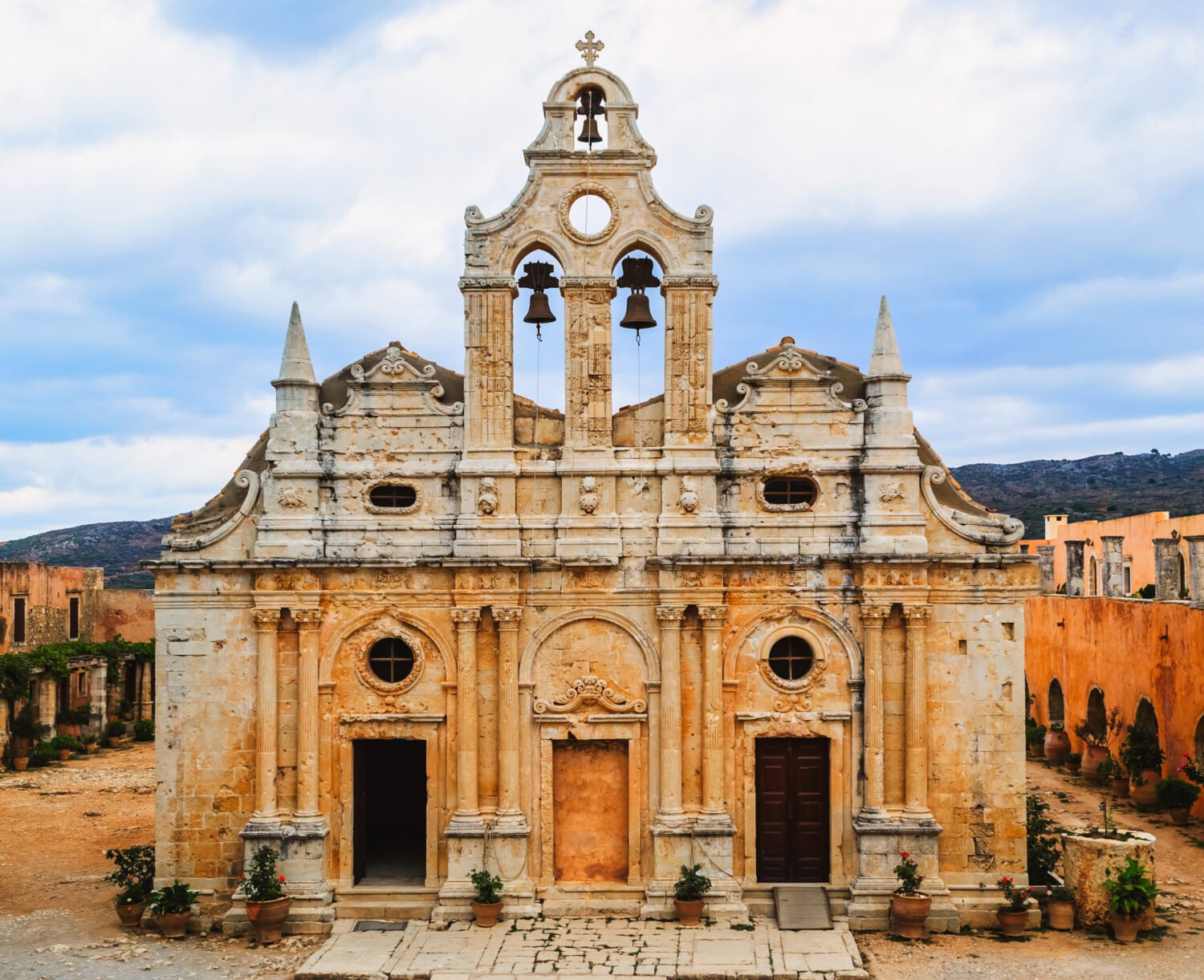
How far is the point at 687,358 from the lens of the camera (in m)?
17.8

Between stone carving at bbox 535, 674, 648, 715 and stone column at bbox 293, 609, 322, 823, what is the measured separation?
3.43m

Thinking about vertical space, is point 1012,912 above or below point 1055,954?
above

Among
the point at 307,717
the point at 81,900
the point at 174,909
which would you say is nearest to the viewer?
the point at 174,909

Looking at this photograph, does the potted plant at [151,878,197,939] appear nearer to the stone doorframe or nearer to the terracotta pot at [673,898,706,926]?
the stone doorframe

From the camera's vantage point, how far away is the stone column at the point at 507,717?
1720cm

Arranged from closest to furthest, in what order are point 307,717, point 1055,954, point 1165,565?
point 1055,954, point 307,717, point 1165,565

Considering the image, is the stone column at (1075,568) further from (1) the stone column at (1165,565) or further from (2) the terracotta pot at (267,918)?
(2) the terracotta pot at (267,918)

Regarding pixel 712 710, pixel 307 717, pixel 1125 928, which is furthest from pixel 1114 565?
pixel 307 717

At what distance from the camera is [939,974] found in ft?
49.4

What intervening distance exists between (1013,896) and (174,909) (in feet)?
40.6

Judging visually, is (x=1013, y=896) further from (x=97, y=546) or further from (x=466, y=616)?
(x=97, y=546)

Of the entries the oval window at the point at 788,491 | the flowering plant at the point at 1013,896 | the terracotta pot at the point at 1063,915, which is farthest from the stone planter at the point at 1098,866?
the oval window at the point at 788,491

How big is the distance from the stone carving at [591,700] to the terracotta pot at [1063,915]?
6.73m

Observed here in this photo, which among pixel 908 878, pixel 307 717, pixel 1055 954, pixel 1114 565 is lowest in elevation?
pixel 1055 954
